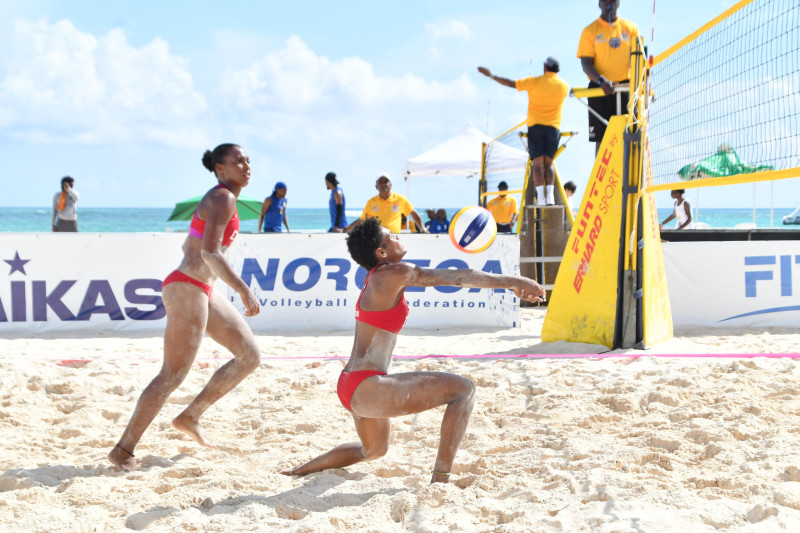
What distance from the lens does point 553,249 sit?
29.6 feet

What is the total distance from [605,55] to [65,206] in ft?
26.5

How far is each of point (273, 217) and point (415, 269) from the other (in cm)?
702

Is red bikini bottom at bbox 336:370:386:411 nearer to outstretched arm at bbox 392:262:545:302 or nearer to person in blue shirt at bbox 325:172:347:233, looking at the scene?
outstretched arm at bbox 392:262:545:302

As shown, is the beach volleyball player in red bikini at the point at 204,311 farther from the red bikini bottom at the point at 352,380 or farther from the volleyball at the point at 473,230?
the volleyball at the point at 473,230

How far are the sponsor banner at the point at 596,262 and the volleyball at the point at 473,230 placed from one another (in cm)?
106

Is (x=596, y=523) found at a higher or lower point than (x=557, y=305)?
lower

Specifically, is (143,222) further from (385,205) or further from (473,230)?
(473,230)

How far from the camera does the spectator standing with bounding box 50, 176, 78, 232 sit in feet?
35.0

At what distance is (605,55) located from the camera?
654cm

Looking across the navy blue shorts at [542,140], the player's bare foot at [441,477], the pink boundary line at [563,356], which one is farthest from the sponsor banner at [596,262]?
the player's bare foot at [441,477]

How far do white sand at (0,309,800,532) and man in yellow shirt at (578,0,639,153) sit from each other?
2406 mm

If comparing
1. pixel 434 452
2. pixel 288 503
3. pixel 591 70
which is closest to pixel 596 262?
pixel 591 70

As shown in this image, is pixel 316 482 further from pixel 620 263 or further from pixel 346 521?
pixel 620 263

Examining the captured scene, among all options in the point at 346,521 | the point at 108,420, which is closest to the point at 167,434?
the point at 108,420
